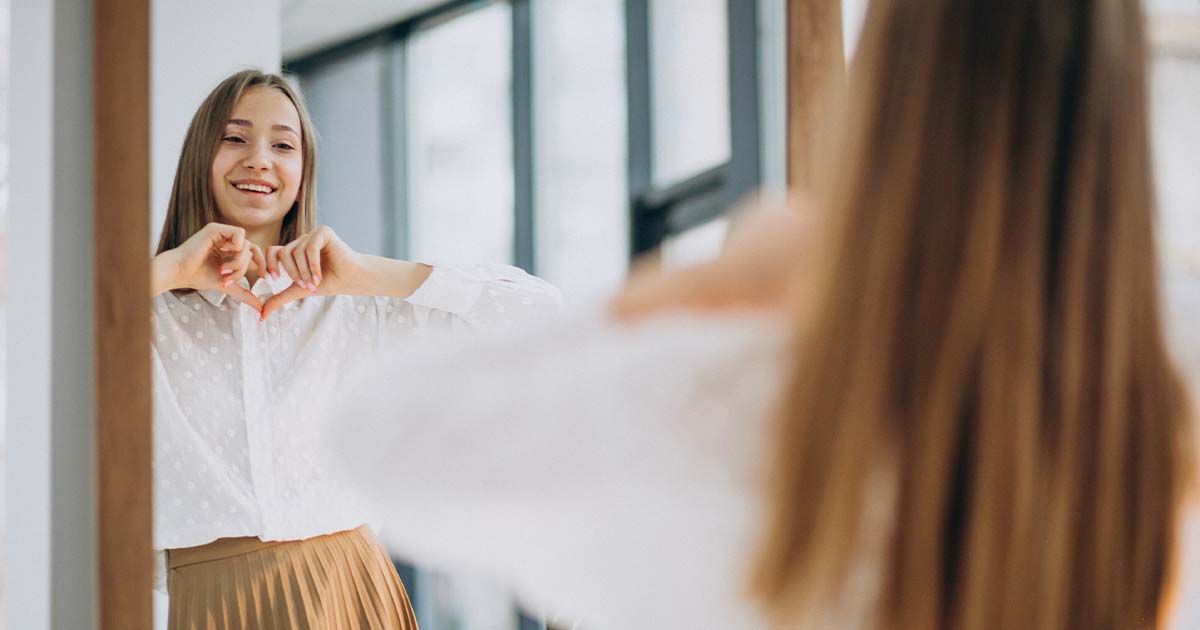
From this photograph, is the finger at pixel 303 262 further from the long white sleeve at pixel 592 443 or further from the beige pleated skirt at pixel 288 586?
the long white sleeve at pixel 592 443

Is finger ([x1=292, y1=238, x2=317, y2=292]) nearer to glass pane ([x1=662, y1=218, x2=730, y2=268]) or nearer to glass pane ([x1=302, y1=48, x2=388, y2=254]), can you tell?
glass pane ([x1=302, y1=48, x2=388, y2=254])

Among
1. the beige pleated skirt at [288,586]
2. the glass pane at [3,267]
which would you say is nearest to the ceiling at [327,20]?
the glass pane at [3,267]

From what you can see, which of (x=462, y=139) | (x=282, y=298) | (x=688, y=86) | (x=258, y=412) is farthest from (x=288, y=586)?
(x=688, y=86)

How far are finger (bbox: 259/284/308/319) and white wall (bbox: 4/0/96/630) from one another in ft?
0.48

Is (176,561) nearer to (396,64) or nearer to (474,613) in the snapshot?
(474,613)

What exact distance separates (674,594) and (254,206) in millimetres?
562

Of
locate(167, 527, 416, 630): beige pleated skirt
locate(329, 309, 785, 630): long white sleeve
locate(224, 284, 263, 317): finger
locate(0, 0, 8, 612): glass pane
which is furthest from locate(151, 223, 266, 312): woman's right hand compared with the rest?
locate(329, 309, 785, 630): long white sleeve

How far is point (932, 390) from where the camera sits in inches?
18.8

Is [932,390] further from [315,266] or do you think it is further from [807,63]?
[807,63]

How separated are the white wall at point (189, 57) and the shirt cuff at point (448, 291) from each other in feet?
Result: 0.80

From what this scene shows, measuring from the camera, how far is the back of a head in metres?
0.48

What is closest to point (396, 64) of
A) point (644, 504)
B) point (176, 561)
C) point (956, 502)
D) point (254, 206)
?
point (254, 206)

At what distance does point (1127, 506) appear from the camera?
51cm

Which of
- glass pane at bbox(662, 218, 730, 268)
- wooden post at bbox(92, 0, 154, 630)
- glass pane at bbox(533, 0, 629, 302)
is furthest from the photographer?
glass pane at bbox(662, 218, 730, 268)
